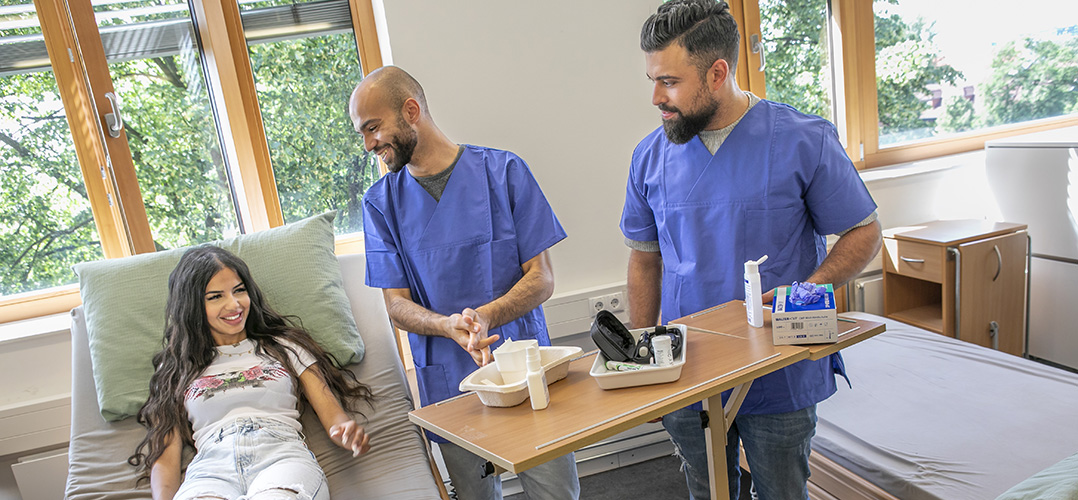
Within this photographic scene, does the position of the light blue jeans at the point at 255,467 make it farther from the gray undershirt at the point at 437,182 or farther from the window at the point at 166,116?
the window at the point at 166,116

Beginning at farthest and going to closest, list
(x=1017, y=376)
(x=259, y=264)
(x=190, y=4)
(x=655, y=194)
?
(x=190, y=4) → (x=1017, y=376) → (x=259, y=264) → (x=655, y=194)

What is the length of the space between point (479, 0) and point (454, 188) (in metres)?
0.91

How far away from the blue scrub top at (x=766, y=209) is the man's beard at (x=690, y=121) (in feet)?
0.15

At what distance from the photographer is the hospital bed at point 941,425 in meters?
1.75

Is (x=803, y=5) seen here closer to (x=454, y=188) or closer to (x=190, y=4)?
(x=454, y=188)

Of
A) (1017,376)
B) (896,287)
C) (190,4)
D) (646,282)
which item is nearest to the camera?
(646,282)

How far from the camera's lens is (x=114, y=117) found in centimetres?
228

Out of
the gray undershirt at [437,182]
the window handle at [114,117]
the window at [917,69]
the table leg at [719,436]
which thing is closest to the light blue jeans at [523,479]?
the table leg at [719,436]

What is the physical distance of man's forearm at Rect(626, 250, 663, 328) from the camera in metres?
1.79

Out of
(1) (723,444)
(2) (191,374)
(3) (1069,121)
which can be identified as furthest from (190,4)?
(3) (1069,121)

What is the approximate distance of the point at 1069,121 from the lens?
3469 mm

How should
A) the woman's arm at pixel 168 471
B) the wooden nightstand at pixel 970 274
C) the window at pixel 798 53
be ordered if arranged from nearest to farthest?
the woman's arm at pixel 168 471, the wooden nightstand at pixel 970 274, the window at pixel 798 53

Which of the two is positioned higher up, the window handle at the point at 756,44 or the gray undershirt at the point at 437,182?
the window handle at the point at 756,44

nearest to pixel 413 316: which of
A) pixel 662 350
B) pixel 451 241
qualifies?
pixel 451 241
